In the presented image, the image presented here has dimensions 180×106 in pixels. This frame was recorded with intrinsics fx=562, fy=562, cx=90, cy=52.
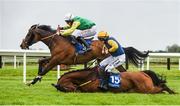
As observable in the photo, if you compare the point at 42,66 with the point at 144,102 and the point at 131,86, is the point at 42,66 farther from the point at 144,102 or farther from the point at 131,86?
the point at 144,102

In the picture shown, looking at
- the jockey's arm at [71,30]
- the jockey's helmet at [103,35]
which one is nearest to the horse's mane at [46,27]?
the jockey's arm at [71,30]

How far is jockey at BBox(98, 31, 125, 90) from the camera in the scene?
11.8 m

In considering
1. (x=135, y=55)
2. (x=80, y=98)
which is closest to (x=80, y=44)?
(x=135, y=55)

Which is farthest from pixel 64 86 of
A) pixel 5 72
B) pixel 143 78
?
pixel 5 72

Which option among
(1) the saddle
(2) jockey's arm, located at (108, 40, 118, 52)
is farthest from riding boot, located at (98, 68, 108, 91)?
(1) the saddle

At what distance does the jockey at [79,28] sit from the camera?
12953mm

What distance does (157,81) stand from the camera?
11891 millimetres

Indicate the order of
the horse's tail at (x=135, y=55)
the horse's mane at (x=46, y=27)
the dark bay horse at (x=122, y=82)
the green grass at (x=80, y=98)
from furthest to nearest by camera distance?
the horse's mane at (x=46, y=27) → the horse's tail at (x=135, y=55) → the dark bay horse at (x=122, y=82) → the green grass at (x=80, y=98)

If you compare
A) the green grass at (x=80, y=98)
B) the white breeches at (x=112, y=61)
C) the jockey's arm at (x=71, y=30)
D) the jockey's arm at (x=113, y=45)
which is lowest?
the green grass at (x=80, y=98)

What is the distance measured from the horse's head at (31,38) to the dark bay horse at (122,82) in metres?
1.90

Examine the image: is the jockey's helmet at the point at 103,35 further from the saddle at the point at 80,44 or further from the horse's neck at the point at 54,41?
the horse's neck at the point at 54,41

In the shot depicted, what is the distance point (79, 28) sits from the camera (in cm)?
1348

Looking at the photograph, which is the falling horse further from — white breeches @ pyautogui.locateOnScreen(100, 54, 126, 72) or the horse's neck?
white breeches @ pyautogui.locateOnScreen(100, 54, 126, 72)

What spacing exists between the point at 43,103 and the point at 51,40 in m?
3.79
